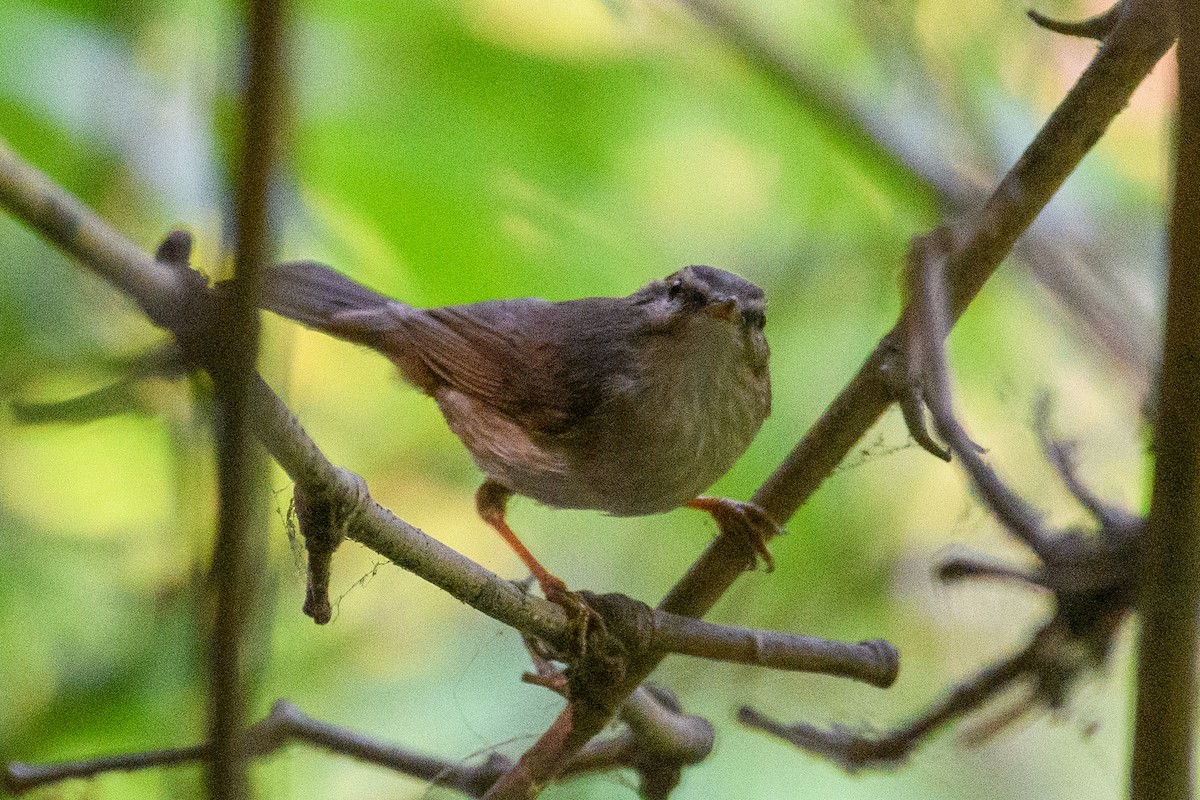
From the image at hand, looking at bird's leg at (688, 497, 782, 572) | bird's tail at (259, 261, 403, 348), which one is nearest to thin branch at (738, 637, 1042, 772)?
bird's leg at (688, 497, 782, 572)

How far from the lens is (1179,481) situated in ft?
2.95

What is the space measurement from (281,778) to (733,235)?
1836mm

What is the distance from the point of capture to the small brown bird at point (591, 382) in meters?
2.49

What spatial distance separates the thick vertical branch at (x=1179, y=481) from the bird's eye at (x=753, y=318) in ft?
5.06

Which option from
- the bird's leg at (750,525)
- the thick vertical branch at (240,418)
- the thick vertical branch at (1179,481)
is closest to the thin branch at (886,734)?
the bird's leg at (750,525)

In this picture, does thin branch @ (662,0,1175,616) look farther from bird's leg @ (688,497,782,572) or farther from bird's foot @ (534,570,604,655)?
bird's foot @ (534,570,604,655)

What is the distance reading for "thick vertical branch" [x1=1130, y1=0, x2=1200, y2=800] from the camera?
0.89 m

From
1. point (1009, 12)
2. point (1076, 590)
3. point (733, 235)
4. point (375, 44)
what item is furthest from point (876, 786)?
point (375, 44)

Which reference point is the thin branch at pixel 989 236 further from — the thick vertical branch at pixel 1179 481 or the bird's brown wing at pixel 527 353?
the thick vertical branch at pixel 1179 481

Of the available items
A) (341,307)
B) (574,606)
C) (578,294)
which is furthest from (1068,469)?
(341,307)

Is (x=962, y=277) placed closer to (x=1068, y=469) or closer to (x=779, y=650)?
(x=1068, y=469)

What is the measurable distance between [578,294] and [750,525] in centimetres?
71

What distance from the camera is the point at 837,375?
2730mm

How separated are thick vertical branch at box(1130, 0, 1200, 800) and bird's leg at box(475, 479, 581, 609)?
117cm
